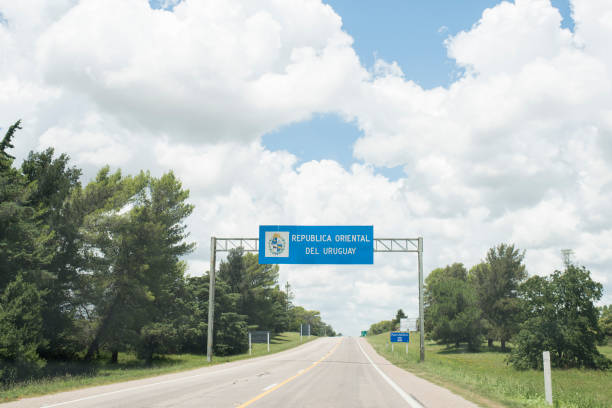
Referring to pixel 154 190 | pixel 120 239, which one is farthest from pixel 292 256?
pixel 154 190

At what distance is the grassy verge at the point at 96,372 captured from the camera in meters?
14.4

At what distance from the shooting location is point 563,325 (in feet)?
151

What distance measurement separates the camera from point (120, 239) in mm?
35875

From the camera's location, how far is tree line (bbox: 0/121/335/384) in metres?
24.8

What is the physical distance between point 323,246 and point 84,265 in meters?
17.4

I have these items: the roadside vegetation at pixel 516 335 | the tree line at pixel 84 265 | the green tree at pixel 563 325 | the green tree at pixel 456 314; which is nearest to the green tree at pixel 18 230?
the tree line at pixel 84 265

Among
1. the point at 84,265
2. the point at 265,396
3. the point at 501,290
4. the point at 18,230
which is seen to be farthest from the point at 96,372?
the point at 501,290

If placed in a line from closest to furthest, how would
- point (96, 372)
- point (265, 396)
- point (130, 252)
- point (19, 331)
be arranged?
1. point (265, 396)
2. point (19, 331)
3. point (96, 372)
4. point (130, 252)

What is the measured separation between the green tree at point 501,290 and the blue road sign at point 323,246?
162ft

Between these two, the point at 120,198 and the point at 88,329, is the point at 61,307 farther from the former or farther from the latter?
the point at 120,198

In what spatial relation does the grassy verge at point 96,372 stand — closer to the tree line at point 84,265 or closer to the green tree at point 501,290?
the tree line at point 84,265

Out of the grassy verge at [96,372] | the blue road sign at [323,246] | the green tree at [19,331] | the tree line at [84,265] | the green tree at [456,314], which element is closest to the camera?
the grassy verge at [96,372]

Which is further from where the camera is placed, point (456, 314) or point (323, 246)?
point (456, 314)

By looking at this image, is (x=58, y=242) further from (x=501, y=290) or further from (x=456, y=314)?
(x=501, y=290)
